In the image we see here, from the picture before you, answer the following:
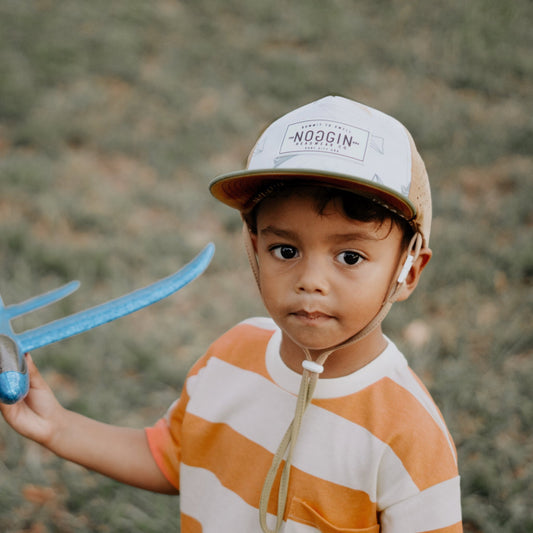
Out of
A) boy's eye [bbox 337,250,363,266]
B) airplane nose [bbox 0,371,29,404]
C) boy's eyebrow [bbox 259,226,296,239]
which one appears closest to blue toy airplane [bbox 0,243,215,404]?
airplane nose [bbox 0,371,29,404]

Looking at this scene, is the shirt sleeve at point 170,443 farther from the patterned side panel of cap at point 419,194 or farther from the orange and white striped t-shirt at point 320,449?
the patterned side panel of cap at point 419,194

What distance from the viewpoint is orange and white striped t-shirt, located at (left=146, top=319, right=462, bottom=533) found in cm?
110

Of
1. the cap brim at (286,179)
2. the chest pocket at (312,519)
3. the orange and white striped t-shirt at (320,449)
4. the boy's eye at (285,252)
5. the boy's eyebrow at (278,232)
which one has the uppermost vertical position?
the cap brim at (286,179)

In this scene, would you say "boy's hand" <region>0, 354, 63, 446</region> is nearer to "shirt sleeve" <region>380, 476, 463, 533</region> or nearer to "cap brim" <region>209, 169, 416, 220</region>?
"cap brim" <region>209, 169, 416, 220</region>

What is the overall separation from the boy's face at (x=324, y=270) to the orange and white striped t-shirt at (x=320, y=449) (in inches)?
5.9

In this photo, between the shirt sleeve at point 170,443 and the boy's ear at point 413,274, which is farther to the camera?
the shirt sleeve at point 170,443

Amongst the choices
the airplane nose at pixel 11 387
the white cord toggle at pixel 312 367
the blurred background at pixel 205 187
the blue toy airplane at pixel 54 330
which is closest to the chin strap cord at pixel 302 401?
the white cord toggle at pixel 312 367

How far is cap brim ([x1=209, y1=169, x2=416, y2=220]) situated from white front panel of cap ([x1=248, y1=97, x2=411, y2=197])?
0.01 meters

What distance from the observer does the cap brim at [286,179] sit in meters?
1.01

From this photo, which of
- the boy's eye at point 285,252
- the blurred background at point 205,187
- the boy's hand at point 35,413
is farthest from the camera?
the blurred background at point 205,187

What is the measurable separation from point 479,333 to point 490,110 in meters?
2.35

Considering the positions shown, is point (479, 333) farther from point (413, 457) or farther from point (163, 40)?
point (163, 40)

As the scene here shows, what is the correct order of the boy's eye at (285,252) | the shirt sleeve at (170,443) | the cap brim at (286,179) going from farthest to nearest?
the shirt sleeve at (170,443) < the boy's eye at (285,252) < the cap brim at (286,179)

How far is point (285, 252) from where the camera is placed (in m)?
1.13
